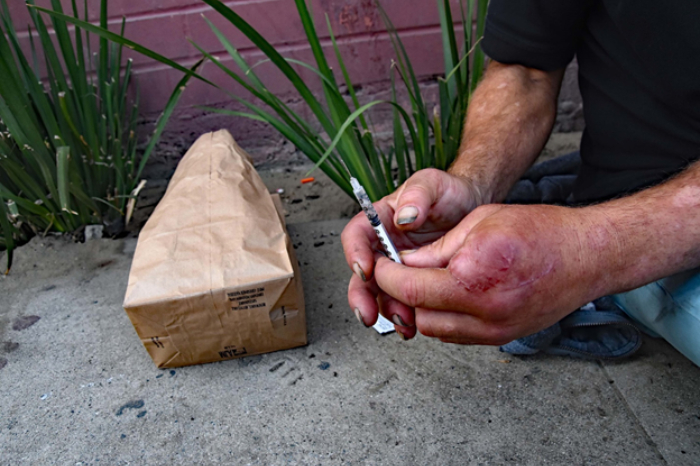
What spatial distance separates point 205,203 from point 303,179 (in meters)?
1.02

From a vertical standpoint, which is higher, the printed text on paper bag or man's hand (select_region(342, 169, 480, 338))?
man's hand (select_region(342, 169, 480, 338))

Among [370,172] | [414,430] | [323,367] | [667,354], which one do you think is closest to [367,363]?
[323,367]

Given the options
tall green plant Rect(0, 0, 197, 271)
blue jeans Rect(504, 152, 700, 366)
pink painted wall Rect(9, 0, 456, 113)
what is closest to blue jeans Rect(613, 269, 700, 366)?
blue jeans Rect(504, 152, 700, 366)

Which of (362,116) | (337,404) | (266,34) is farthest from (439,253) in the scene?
(266,34)

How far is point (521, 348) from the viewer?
4.33 ft

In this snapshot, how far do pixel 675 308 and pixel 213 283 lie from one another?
1.09 meters

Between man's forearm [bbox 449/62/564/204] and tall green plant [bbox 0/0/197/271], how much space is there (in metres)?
0.97

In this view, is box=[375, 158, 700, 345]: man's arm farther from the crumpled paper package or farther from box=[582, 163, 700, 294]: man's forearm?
the crumpled paper package

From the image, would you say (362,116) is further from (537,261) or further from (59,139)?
(59,139)

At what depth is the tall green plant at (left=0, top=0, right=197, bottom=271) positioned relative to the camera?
168 cm

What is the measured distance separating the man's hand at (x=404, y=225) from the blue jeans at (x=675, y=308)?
1.57ft

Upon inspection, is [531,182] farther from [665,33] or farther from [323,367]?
[323,367]

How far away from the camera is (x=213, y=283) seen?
1251mm

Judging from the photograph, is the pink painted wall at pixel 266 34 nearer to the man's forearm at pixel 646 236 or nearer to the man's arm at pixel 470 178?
the man's arm at pixel 470 178
